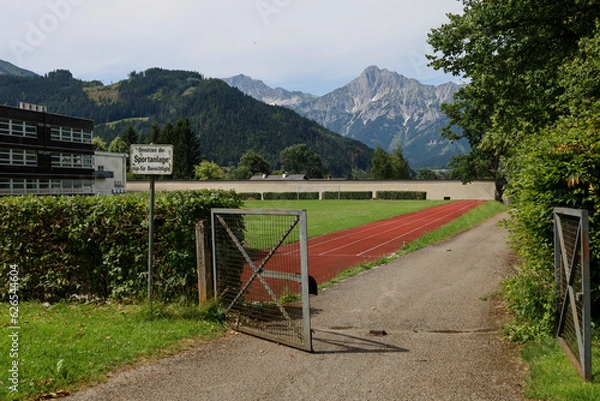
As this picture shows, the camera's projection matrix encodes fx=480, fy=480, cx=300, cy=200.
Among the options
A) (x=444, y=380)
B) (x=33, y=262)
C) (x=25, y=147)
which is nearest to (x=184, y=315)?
(x=33, y=262)

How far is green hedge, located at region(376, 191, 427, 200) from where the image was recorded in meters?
74.5

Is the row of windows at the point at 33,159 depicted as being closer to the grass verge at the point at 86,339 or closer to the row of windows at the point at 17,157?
the row of windows at the point at 17,157

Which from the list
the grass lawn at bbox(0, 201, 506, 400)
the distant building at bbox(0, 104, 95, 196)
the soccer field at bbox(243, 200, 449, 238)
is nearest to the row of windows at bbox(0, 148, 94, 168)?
the distant building at bbox(0, 104, 95, 196)

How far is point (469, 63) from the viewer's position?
59.1ft

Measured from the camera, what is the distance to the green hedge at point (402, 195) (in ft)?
244

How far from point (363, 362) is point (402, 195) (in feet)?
234

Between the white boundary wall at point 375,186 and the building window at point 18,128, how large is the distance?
695 inches

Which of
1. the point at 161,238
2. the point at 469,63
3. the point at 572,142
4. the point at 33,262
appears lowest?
the point at 33,262

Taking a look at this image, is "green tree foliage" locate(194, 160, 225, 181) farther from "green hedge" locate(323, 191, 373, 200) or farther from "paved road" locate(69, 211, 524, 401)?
"paved road" locate(69, 211, 524, 401)

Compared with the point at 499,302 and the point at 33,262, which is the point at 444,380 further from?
the point at 33,262

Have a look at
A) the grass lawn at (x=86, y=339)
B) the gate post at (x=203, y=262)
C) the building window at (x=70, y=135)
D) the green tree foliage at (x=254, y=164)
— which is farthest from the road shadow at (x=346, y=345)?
the green tree foliage at (x=254, y=164)

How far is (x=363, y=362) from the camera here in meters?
6.12

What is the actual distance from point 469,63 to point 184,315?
14.8m

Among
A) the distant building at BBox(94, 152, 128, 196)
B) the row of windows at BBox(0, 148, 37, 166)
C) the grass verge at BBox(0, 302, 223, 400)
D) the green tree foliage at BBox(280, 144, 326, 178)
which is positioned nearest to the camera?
the grass verge at BBox(0, 302, 223, 400)
